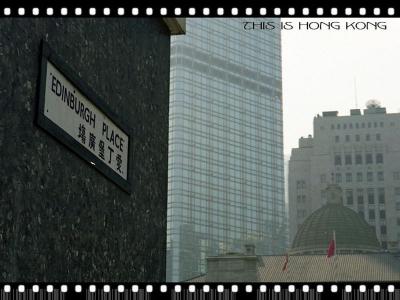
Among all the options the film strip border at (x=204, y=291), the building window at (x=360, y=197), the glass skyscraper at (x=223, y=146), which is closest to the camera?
the film strip border at (x=204, y=291)

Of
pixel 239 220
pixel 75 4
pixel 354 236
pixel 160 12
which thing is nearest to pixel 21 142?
pixel 75 4

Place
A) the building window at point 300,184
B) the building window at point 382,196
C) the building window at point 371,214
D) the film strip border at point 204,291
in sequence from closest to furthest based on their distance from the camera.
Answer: the film strip border at point 204,291 < the building window at point 382,196 < the building window at point 371,214 < the building window at point 300,184

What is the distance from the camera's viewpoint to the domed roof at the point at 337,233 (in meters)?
89.1

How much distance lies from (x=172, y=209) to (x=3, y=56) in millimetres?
98939

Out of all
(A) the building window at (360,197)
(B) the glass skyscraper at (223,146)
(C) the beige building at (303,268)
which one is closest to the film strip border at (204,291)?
(C) the beige building at (303,268)

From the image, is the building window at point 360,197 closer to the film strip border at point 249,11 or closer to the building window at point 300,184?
the building window at point 300,184

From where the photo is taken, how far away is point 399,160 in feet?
353

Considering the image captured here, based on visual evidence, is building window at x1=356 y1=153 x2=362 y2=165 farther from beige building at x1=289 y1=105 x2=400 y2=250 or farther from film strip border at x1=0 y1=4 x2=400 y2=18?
film strip border at x1=0 y1=4 x2=400 y2=18

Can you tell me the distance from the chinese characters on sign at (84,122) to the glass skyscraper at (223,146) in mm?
96627

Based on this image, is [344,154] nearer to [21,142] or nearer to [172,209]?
[172,209]

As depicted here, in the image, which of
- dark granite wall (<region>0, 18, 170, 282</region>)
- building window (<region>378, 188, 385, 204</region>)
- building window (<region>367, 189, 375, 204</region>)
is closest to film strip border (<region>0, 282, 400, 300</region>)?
dark granite wall (<region>0, 18, 170, 282</region>)

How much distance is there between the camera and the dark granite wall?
5039mm

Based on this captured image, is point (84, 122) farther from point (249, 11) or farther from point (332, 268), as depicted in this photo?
point (332, 268)

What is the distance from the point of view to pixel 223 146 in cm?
11300
